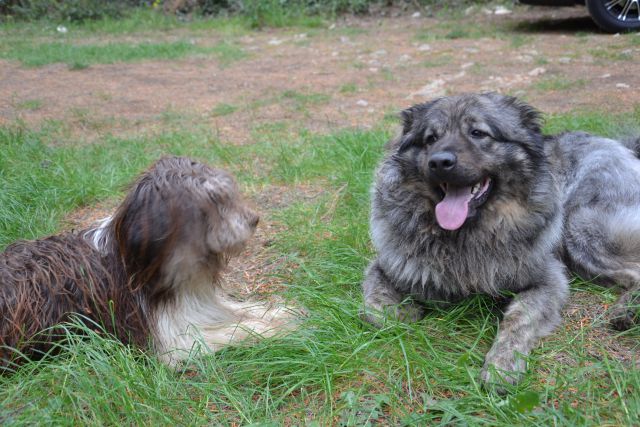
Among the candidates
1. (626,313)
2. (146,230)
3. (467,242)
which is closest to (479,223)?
(467,242)

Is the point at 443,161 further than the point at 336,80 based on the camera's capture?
No

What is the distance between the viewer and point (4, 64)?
9992mm

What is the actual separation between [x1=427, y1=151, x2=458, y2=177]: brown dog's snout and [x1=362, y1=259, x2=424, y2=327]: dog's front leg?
2.59ft

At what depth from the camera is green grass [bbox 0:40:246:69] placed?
33.6 feet

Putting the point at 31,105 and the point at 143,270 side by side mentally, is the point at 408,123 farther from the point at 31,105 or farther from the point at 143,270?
the point at 31,105

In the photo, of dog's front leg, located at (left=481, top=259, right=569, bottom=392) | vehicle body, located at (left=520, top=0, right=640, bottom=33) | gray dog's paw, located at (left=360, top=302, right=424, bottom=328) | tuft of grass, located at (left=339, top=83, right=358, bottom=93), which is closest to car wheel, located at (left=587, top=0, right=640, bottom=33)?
vehicle body, located at (left=520, top=0, right=640, bottom=33)

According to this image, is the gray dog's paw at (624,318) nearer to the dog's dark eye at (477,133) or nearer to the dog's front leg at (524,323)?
the dog's front leg at (524,323)

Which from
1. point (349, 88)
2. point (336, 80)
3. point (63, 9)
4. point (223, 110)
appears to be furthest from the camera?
point (63, 9)

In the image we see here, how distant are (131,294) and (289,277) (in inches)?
45.9

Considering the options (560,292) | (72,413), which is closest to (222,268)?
(72,413)

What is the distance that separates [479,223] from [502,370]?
939mm

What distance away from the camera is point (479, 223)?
324 centimetres

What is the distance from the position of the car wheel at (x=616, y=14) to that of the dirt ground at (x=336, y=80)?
231mm

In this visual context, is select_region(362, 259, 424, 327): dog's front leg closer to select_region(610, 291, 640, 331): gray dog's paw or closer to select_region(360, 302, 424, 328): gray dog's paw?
select_region(360, 302, 424, 328): gray dog's paw
